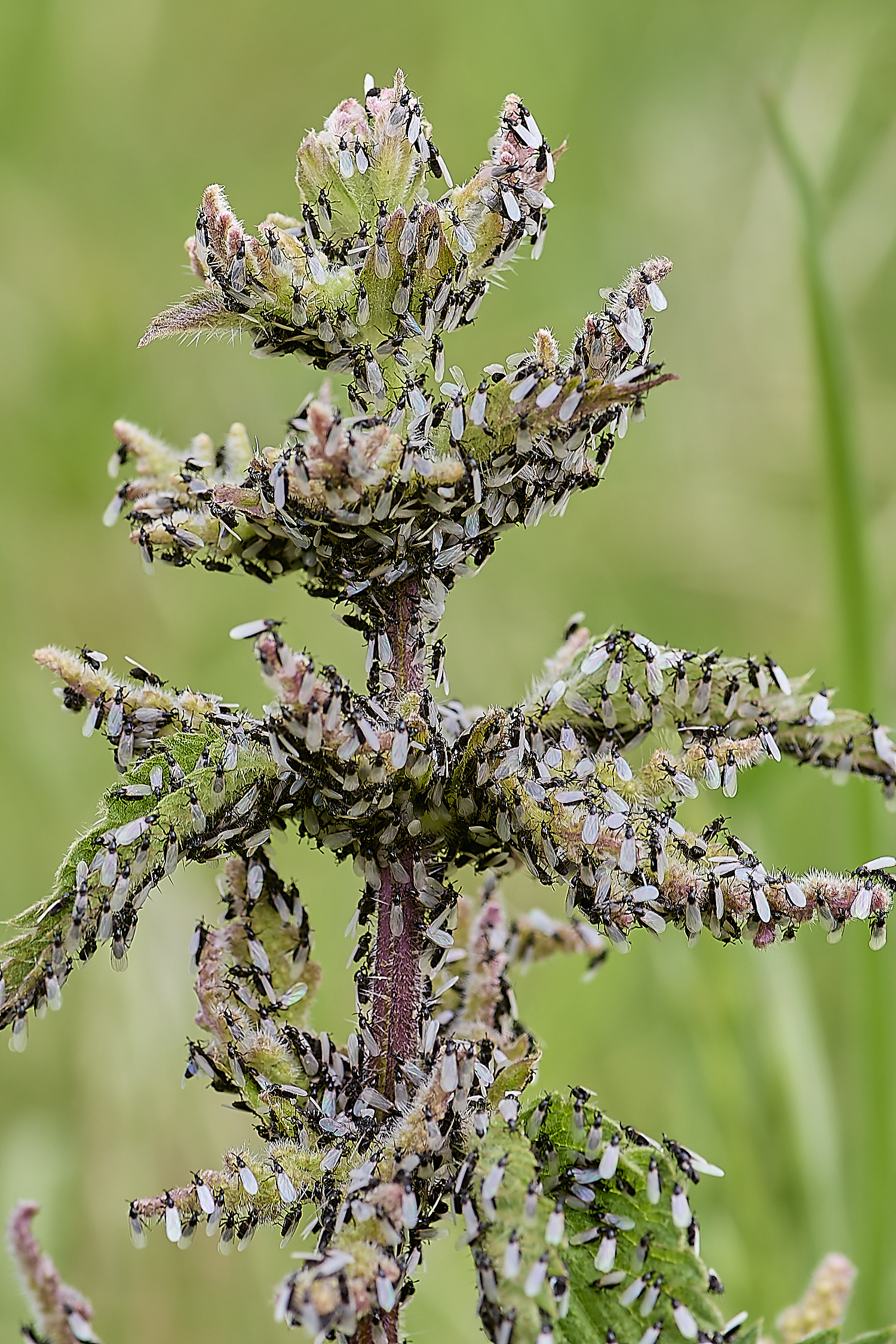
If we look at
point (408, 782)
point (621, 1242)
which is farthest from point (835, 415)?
point (621, 1242)

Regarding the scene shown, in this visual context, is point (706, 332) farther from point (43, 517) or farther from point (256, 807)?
point (256, 807)

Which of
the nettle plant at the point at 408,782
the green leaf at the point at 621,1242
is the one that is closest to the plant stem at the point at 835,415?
the nettle plant at the point at 408,782

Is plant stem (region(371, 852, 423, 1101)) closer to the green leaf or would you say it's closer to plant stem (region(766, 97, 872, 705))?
the green leaf

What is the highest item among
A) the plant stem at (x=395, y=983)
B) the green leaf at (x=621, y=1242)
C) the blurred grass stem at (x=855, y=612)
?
the blurred grass stem at (x=855, y=612)

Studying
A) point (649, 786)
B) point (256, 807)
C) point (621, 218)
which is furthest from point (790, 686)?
point (621, 218)

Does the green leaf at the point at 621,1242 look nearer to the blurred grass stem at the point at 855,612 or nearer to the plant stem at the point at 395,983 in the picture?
the plant stem at the point at 395,983

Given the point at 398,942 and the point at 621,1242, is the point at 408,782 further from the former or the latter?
the point at 621,1242
